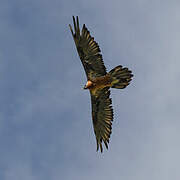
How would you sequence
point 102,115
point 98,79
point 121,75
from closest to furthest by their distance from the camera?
point 121,75, point 98,79, point 102,115

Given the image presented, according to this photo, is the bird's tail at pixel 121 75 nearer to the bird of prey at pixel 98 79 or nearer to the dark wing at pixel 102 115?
the bird of prey at pixel 98 79

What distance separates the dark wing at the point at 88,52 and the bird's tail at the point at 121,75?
A: 733mm

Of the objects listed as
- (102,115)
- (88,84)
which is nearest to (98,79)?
(88,84)

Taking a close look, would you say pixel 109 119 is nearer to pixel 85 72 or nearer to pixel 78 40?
pixel 85 72

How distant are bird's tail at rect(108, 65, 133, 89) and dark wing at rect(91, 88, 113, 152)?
4.39ft

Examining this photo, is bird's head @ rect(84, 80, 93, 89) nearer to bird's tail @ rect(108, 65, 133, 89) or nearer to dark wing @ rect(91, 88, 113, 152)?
dark wing @ rect(91, 88, 113, 152)

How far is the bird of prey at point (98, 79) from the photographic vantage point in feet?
76.7

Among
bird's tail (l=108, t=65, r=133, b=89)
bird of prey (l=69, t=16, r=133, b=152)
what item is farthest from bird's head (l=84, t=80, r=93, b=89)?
bird's tail (l=108, t=65, r=133, b=89)

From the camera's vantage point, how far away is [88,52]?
2392 centimetres

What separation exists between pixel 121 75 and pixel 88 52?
6.50ft

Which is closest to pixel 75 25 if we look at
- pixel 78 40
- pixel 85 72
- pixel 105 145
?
pixel 78 40

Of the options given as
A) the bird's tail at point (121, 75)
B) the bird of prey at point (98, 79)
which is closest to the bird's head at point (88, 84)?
the bird of prey at point (98, 79)

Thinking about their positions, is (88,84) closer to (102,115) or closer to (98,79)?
(98,79)

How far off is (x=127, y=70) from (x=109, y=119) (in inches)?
118
